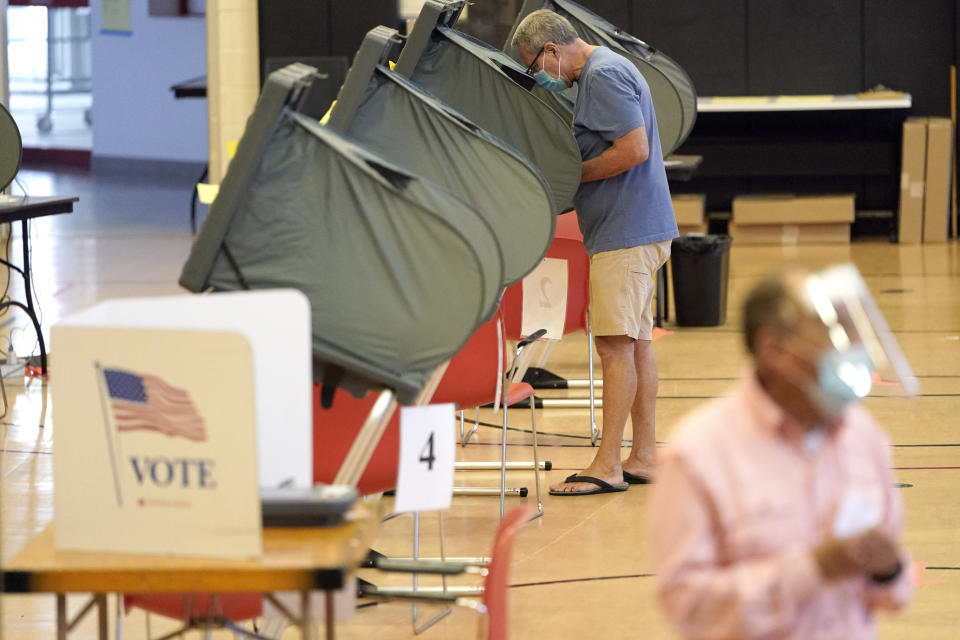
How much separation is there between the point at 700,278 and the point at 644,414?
3082mm

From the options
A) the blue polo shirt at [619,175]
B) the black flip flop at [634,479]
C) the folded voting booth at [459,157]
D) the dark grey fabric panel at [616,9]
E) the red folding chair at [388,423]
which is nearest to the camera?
the red folding chair at [388,423]

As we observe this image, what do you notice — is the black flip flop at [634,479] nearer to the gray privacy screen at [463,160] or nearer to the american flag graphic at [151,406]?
the gray privacy screen at [463,160]

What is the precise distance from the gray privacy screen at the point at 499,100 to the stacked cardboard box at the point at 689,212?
6714 mm

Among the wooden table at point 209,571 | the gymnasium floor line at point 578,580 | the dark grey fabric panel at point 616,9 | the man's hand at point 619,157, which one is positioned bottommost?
the gymnasium floor line at point 578,580

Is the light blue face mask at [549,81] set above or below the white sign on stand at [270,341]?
above

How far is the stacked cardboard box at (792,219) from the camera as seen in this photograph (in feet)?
36.6

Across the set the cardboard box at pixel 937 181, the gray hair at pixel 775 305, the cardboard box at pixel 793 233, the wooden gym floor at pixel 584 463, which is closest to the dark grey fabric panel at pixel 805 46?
the cardboard box at pixel 937 181

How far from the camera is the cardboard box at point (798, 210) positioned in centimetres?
1114

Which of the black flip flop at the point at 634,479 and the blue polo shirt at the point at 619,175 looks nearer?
the blue polo shirt at the point at 619,175

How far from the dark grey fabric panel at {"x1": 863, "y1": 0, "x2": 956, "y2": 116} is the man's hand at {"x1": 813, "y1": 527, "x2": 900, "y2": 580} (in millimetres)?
10582

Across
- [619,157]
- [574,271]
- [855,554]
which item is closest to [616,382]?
[619,157]

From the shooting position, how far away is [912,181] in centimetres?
1116

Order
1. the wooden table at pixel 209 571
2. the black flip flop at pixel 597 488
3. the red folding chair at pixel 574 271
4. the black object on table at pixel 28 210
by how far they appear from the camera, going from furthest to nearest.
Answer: the black object on table at pixel 28 210 < the red folding chair at pixel 574 271 < the black flip flop at pixel 597 488 < the wooden table at pixel 209 571

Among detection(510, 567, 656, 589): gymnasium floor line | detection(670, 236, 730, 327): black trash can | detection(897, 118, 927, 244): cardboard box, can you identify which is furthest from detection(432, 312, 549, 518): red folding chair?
detection(897, 118, 927, 244): cardboard box
